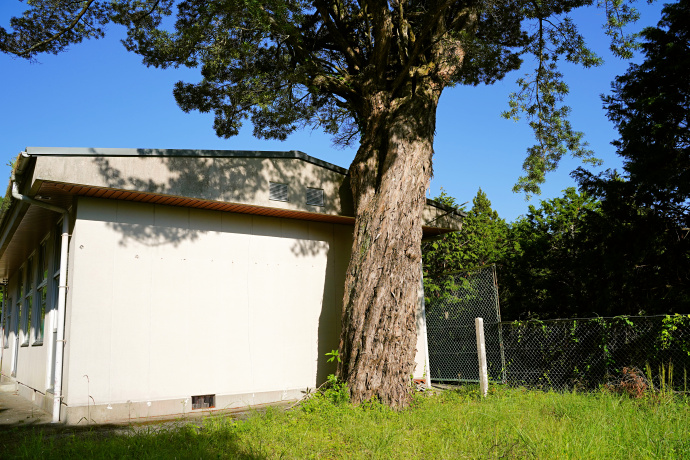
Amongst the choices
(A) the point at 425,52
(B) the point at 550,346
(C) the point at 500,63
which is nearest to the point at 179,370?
(B) the point at 550,346

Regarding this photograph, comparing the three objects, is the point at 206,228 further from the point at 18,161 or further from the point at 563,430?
the point at 563,430

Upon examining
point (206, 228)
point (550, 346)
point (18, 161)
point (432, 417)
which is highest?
point (18, 161)

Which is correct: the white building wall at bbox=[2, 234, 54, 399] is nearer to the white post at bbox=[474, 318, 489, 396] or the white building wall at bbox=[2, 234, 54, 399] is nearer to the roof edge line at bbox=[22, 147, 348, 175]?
the roof edge line at bbox=[22, 147, 348, 175]

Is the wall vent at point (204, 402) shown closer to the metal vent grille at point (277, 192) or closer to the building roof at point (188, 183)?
the building roof at point (188, 183)

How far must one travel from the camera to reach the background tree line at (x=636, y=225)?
10703 millimetres

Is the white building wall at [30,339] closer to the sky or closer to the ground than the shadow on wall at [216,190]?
closer to the ground

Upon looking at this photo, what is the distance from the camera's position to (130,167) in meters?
6.69

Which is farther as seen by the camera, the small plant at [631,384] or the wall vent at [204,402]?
the wall vent at [204,402]

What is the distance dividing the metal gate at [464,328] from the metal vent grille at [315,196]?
122 inches

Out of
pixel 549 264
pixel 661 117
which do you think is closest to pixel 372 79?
pixel 661 117

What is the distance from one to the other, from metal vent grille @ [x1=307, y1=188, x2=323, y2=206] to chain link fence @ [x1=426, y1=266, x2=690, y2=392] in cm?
311

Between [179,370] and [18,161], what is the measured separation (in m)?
3.36

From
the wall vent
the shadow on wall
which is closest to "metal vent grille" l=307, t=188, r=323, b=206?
the shadow on wall

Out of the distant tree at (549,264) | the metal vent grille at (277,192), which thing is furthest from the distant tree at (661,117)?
the metal vent grille at (277,192)
